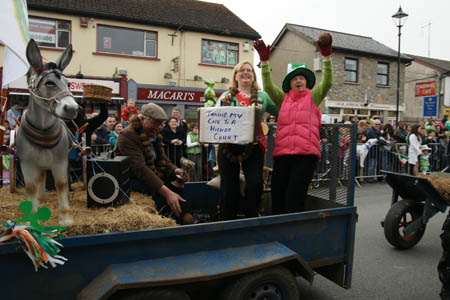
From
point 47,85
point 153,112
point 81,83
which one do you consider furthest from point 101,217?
point 81,83

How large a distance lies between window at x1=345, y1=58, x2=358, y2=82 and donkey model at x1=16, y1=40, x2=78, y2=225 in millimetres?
22076

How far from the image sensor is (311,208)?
3.76 m

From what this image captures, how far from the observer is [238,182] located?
136 inches

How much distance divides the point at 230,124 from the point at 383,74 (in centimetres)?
2388

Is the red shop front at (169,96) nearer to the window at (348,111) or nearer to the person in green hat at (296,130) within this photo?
the window at (348,111)

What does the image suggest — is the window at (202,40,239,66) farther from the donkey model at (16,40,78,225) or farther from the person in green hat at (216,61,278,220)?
the donkey model at (16,40,78,225)

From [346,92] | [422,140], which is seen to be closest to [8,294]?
[422,140]

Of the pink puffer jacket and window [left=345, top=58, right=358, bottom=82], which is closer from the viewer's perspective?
the pink puffer jacket

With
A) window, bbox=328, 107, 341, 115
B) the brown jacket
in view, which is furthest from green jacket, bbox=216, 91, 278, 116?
window, bbox=328, 107, 341, 115

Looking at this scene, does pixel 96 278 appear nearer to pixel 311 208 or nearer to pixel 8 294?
pixel 8 294

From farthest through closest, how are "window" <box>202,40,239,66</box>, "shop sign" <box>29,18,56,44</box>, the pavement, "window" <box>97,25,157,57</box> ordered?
"window" <box>202,40,239,66</box>
"window" <box>97,25,157,57</box>
"shop sign" <box>29,18,56,44</box>
the pavement

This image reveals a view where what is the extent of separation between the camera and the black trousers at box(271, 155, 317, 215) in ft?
10.7

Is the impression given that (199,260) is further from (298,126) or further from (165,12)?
(165,12)

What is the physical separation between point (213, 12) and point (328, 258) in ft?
65.8
